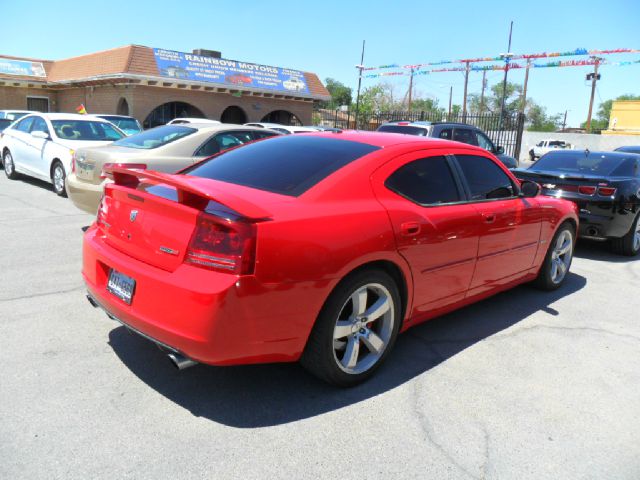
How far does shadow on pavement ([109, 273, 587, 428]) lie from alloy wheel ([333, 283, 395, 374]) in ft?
0.58

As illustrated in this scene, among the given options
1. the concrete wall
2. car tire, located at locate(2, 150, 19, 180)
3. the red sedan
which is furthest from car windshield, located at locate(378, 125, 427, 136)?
the concrete wall

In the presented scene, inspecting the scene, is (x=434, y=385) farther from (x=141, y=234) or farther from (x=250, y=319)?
(x=141, y=234)

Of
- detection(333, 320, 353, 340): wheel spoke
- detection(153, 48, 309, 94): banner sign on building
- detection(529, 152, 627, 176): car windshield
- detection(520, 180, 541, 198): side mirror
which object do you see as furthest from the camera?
detection(153, 48, 309, 94): banner sign on building

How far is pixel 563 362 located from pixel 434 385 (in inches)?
46.2

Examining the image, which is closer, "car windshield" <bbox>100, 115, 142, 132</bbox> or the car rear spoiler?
the car rear spoiler

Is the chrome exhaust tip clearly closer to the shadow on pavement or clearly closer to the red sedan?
the red sedan

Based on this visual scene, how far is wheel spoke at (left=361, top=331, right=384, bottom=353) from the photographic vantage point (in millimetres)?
3396

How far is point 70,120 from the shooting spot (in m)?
10.6

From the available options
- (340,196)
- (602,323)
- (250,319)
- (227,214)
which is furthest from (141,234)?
(602,323)

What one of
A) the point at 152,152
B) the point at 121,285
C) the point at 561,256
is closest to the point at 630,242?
the point at 561,256

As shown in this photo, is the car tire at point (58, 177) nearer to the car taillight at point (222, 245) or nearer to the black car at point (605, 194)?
the black car at point (605, 194)

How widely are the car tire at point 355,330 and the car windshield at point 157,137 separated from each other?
5019 millimetres

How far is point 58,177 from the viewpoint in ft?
32.6

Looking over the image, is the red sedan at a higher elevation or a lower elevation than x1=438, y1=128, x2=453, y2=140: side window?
lower
